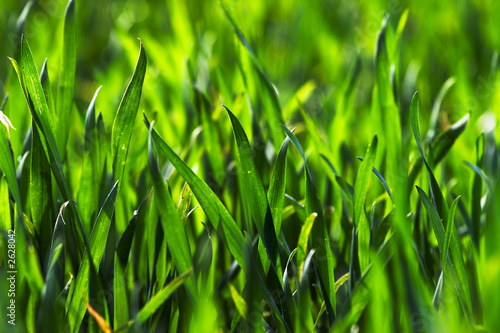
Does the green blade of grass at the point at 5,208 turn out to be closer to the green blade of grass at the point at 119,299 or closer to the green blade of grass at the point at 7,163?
the green blade of grass at the point at 7,163

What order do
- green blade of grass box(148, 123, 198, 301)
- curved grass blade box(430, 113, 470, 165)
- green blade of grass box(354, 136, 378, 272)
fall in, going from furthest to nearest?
curved grass blade box(430, 113, 470, 165) < green blade of grass box(354, 136, 378, 272) < green blade of grass box(148, 123, 198, 301)

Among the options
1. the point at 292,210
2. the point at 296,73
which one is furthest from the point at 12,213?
the point at 296,73

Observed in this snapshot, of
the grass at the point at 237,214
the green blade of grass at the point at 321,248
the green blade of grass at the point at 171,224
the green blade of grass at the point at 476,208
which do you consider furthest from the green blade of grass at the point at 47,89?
the green blade of grass at the point at 476,208

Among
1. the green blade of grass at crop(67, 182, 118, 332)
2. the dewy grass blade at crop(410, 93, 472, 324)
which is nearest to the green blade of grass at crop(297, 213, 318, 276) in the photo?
the dewy grass blade at crop(410, 93, 472, 324)

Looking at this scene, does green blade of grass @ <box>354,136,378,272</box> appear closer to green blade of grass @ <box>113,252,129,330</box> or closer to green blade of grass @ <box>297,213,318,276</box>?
green blade of grass @ <box>297,213,318,276</box>

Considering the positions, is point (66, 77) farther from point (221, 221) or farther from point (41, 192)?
point (221, 221)

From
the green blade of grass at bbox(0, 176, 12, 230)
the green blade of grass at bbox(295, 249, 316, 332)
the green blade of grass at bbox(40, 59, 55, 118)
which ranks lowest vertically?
the green blade of grass at bbox(295, 249, 316, 332)

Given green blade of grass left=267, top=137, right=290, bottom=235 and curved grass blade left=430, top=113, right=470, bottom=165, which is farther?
curved grass blade left=430, top=113, right=470, bottom=165
